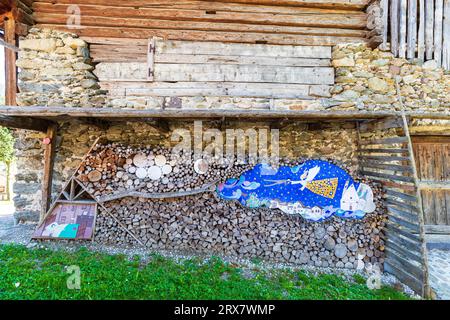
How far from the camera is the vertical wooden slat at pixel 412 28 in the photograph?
14.1 feet

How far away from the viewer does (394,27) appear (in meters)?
4.32

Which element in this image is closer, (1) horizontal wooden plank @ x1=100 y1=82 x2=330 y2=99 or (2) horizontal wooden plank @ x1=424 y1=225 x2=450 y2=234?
(1) horizontal wooden plank @ x1=100 y1=82 x2=330 y2=99

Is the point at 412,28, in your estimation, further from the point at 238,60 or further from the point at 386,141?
the point at 238,60

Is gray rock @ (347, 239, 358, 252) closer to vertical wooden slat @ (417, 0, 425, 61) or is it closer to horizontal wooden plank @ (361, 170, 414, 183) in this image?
horizontal wooden plank @ (361, 170, 414, 183)

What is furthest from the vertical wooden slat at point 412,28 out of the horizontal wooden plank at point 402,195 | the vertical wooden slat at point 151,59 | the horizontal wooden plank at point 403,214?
the vertical wooden slat at point 151,59

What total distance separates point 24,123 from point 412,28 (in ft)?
26.4

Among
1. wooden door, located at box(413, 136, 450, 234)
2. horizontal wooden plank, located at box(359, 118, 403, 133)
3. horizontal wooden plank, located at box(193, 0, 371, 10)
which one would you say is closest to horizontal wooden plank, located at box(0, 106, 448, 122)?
horizontal wooden plank, located at box(359, 118, 403, 133)

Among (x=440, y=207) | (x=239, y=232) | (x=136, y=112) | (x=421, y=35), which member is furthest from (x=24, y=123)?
(x=440, y=207)

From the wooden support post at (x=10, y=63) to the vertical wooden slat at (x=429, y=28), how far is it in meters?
8.77

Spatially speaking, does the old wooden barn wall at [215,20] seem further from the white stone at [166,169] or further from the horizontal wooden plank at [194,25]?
the white stone at [166,169]

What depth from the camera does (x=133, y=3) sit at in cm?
420

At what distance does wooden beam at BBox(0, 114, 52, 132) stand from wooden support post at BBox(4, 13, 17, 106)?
1031mm

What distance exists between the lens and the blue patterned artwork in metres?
3.84
